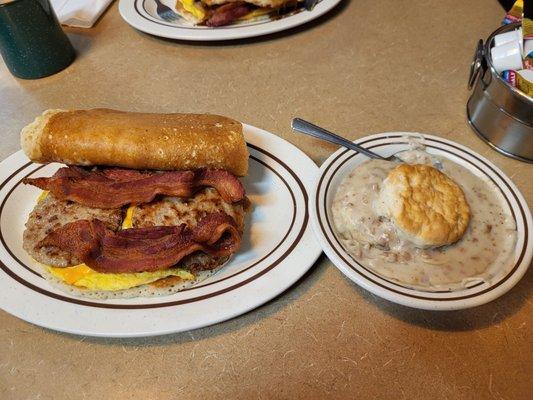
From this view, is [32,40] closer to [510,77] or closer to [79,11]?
[79,11]

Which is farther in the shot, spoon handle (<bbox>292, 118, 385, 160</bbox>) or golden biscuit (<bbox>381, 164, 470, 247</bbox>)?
spoon handle (<bbox>292, 118, 385, 160</bbox>)

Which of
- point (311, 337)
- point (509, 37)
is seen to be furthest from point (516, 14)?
point (311, 337)

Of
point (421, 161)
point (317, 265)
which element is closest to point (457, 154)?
point (421, 161)

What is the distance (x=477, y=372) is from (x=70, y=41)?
82.6 inches

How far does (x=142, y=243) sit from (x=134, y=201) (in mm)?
125

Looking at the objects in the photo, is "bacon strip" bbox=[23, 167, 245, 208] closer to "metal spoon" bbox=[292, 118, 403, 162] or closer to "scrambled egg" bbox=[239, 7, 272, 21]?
"metal spoon" bbox=[292, 118, 403, 162]

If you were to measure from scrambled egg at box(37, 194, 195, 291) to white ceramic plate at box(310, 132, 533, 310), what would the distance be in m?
0.36

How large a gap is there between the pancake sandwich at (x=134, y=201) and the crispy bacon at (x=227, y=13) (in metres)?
0.89

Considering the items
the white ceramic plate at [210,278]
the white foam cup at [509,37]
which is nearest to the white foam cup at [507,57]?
the white foam cup at [509,37]

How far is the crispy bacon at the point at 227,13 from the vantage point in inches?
77.0

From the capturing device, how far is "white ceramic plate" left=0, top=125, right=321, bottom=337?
952 mm

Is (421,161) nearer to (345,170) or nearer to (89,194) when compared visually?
(345,170)

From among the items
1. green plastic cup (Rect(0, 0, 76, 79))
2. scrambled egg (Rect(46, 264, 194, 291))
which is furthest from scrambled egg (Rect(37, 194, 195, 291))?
green plastic cup (Rect(0, 0, 76, 79))

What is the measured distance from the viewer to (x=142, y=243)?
106cm
